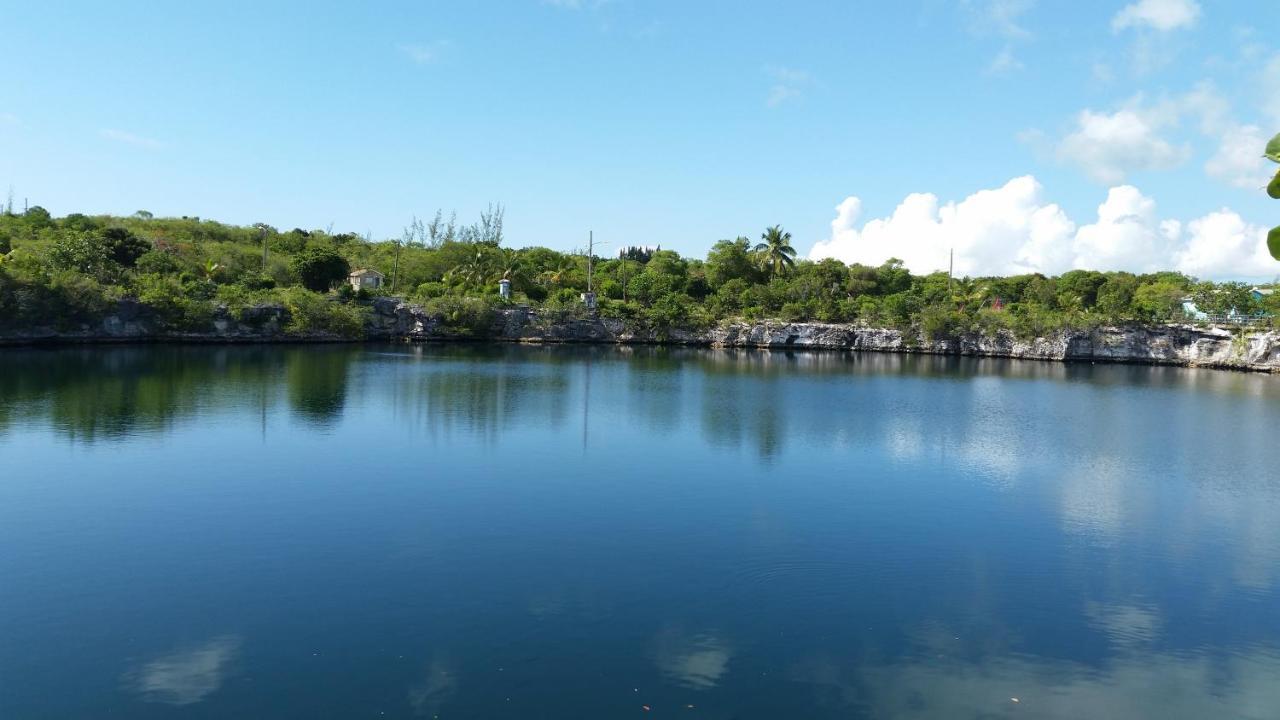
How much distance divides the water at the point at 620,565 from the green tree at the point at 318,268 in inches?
1739

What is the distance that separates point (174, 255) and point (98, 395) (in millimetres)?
45317

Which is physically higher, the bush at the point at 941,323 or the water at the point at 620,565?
the bush at the point at 941,323

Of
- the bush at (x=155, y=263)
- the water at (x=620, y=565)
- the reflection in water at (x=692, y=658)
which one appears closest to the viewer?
the water at (x=620, y=565)

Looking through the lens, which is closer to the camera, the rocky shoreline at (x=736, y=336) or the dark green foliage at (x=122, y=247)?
the rocky shoreline at (x=736, y=336)

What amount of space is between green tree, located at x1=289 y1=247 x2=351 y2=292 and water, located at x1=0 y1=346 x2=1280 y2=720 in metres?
44.2

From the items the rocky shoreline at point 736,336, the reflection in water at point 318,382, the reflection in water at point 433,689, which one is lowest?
the reflection in water at point 433,689

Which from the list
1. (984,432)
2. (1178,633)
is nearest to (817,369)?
(984,432)

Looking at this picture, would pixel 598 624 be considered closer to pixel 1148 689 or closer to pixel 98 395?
pixel 1148 689

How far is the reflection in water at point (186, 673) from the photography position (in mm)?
8820

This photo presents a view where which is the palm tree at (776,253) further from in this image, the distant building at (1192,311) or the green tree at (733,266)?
the distant building at (1192,311)

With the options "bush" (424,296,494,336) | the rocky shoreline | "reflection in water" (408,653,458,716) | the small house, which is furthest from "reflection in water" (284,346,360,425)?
the small house

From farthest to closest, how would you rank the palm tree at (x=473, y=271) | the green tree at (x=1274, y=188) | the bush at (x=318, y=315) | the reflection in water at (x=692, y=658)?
the palm tree at (x=473, y=271)
the bush at (x=318, y=315)
the reflection in water at (x=692, y=658)
the green tree at (x=1274, y=188)

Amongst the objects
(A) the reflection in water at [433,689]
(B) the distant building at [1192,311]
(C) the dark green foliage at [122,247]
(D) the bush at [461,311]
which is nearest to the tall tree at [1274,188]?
(A) the reflection in water at [433,689]

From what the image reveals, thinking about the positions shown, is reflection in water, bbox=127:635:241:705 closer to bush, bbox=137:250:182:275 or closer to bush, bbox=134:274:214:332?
bush, bbox=134:274:214:332
